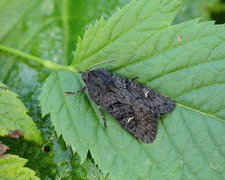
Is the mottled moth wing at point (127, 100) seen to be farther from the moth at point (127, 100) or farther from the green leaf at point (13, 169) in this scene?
the green leaf at point (13, 169)

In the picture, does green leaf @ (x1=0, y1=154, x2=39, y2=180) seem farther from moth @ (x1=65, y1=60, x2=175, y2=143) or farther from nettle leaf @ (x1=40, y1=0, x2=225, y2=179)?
moth @ (x1=65, y1=60, x2=175, y2=143)

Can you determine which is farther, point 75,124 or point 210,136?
point 75,124

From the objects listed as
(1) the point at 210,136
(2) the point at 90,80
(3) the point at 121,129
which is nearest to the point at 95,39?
(2) the point at 90,80

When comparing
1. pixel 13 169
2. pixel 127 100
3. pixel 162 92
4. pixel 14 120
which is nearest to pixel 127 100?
pixel 127 100

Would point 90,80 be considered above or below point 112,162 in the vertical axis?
above

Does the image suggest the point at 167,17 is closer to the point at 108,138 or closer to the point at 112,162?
the point at 108,138

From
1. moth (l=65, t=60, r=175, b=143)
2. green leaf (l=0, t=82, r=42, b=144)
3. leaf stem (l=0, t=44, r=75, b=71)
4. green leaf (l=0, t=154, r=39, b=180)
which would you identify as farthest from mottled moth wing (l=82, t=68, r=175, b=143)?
green leaf (l=0, t=154, r=39, b=180)

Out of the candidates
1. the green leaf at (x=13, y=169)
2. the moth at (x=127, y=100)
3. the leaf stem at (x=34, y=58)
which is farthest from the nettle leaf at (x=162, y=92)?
the green leaf at (x=13, y=169)
